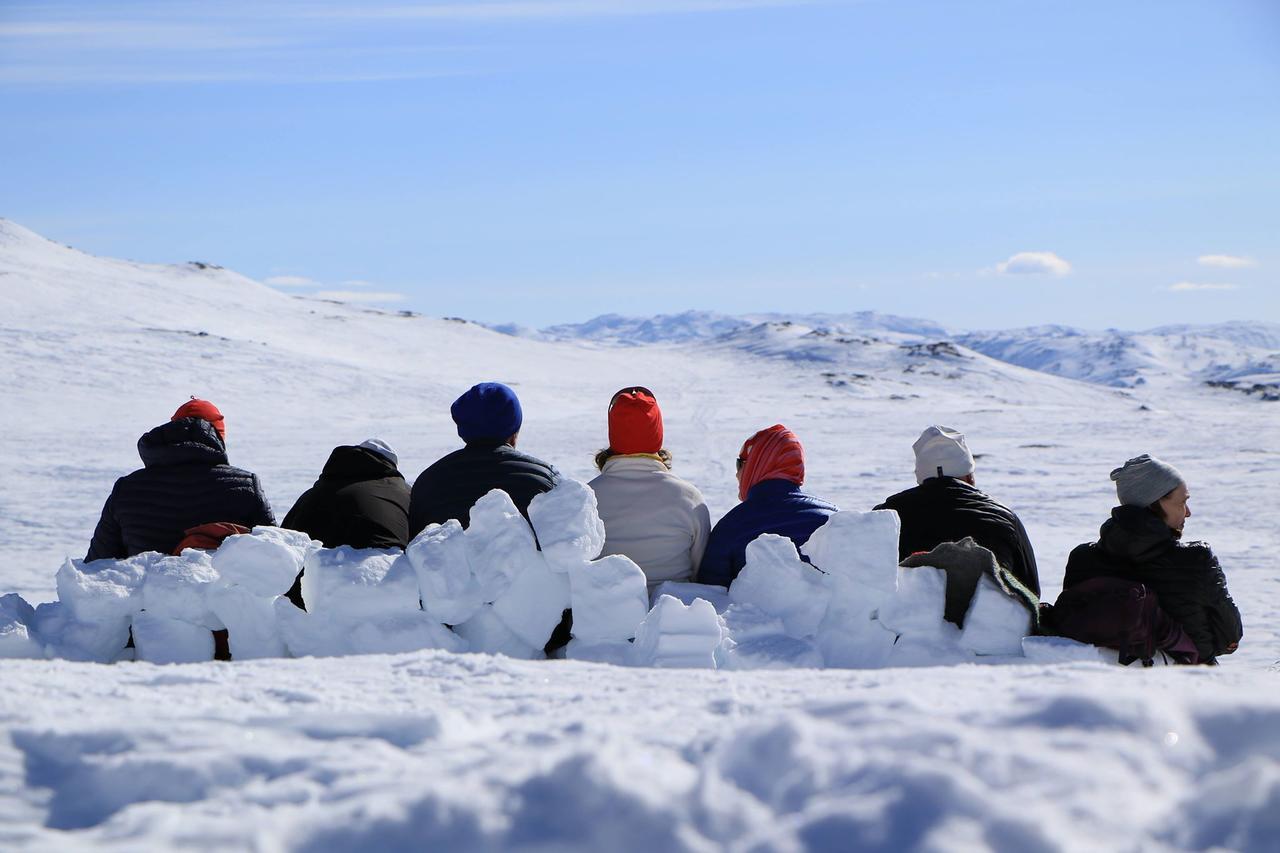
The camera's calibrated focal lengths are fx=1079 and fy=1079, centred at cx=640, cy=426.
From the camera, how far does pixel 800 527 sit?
404cm

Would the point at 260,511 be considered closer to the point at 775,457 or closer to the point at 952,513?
the point at 775,457

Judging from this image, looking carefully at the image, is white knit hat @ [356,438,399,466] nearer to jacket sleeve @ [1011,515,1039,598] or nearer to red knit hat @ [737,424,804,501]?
red knit hat @ [737,424,804,501]

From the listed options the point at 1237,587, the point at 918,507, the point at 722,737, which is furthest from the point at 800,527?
the point at 1237,587

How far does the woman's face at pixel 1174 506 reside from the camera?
3682 millimetres

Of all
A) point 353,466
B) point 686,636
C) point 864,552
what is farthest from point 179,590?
point 864,552

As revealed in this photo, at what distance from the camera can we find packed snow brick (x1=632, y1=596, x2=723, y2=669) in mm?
3289

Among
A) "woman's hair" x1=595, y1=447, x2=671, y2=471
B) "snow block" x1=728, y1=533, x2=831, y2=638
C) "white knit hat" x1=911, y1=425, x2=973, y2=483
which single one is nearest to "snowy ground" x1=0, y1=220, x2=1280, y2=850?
"snow block" x1=728, y1=533, x2=831, y2=638

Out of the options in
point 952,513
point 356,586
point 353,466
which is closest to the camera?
point 356,586

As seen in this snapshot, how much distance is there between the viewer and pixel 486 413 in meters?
4.16

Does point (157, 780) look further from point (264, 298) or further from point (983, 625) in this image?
point (264, 298)

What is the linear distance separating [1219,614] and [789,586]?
1443mm

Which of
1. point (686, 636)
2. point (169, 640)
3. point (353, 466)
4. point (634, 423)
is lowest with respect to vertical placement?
point (169, 640)

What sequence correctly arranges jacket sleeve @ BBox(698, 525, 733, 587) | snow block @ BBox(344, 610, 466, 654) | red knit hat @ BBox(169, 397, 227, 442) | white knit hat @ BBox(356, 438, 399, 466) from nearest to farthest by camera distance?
snow block @ BBox(344, 610, 466, 654) < jacket sleeve @ BBox(698, 525, 733, 587) < white knit hat @ BBox(356, 438, 399, 466) < red knit hat @ BBox(169, 397, 227, 442)

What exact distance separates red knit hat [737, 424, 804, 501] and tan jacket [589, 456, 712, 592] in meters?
0.23
